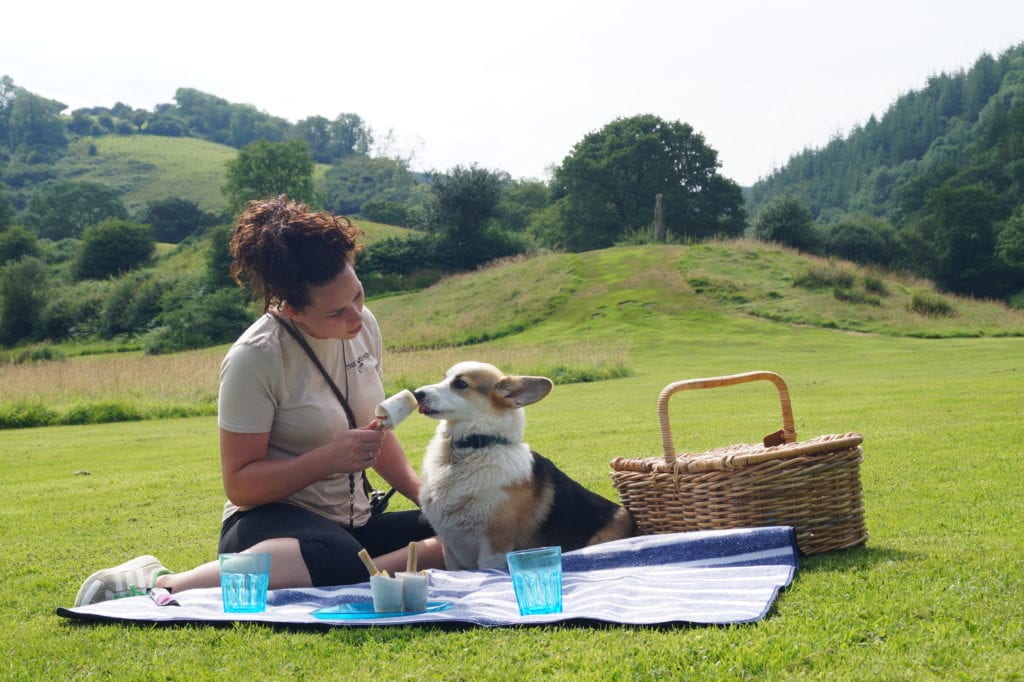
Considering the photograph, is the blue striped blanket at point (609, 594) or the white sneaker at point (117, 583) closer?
the blue striped blanket at point (609, 594)

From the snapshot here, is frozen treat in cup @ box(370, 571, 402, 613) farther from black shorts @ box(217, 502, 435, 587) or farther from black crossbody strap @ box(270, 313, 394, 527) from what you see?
black crossbody strap @ box(270, 313, 394, 527)

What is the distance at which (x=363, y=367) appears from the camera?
14.9 feet

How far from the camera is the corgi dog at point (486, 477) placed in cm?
422

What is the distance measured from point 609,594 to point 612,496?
325 centimetres

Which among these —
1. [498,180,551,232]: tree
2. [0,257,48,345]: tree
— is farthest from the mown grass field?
[498,180,551,232]: tree

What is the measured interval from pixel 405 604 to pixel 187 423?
13703mm

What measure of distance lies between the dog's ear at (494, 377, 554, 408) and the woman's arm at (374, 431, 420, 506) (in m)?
0.74

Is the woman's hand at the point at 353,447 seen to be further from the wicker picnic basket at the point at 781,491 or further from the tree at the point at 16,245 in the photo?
the tree at the point at 16,245

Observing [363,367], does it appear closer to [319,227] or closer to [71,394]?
[319,227]

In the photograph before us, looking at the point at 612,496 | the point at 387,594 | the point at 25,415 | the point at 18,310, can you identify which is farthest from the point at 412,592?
the point at 18,310

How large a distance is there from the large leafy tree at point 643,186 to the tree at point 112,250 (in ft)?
103

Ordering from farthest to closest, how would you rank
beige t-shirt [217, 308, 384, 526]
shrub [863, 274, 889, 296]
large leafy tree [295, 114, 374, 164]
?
large leafy tree [295, 114, 374, 164]
shrub [863, 274, 889, 296]
beige t-shirt [217, 308, 384, 526]

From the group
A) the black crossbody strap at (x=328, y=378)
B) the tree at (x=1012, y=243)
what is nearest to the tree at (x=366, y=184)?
the tree at (x=1012, y=243)

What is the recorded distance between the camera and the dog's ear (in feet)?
14.1
